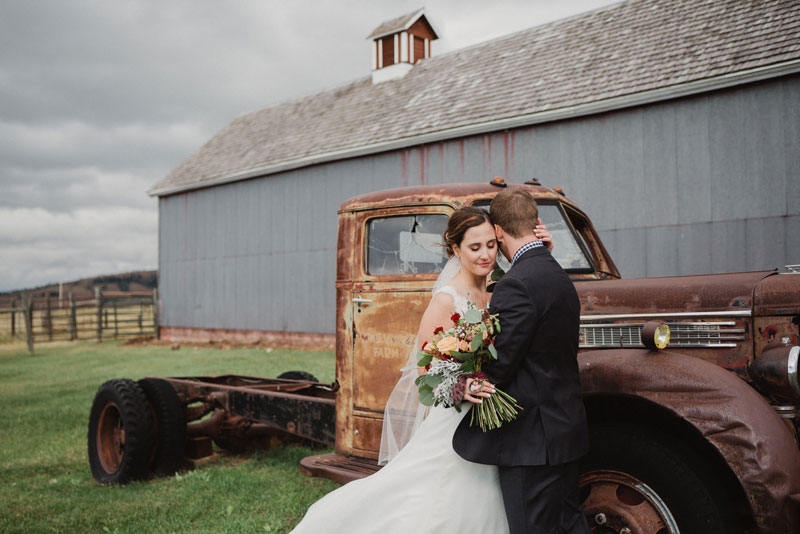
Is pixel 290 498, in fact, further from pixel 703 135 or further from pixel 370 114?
pixel 370 114

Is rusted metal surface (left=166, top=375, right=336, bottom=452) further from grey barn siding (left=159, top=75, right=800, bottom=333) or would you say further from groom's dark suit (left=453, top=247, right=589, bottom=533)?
grey barn siding (left=159, top=75, right=800, bottom=333)

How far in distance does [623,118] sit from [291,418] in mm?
8254

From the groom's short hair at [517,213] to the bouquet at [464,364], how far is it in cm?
38

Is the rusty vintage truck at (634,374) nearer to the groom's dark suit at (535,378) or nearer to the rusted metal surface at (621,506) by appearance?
the rusted metal surface at (621,506)

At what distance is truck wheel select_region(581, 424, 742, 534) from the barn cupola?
52.0 ft

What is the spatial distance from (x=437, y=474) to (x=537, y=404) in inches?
22.5

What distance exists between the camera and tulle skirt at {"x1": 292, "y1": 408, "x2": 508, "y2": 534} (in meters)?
2.78

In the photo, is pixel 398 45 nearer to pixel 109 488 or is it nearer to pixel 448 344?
pixel 109 488

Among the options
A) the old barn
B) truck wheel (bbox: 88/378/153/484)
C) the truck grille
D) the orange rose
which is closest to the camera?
the orange rose

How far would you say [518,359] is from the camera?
8.49 feet

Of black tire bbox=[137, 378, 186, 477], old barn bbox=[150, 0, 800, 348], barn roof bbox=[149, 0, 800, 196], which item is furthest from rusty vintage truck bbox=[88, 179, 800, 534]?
barn roof bbox=[149, 0, 800, 196]

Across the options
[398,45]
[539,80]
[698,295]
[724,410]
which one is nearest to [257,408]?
[698,295]

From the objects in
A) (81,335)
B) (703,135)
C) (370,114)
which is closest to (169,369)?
(370,114)

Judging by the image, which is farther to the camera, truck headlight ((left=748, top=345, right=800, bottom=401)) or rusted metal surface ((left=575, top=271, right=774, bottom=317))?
rusted metal surface ((left=575, top=271, right=774, bottom=317))
